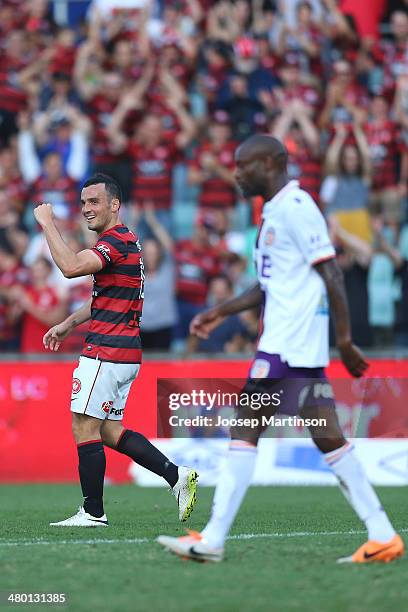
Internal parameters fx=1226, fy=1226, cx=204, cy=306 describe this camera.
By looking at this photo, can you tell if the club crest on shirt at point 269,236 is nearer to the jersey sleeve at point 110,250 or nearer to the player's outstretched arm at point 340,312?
the player's outstretched arm at point 340,312

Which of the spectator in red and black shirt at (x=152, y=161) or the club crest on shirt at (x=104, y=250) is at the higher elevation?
the spectator in red and black shirt at (x=152, y=161)

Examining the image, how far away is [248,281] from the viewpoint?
595 inches

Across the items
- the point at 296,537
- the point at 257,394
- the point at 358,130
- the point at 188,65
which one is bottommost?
the point at 296,537

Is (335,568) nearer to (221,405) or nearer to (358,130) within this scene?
(221,405)

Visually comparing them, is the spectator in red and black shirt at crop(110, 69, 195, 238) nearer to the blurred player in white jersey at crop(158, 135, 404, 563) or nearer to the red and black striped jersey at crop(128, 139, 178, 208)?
the red and black striped jersey at crop(128, 139, 178, 208)

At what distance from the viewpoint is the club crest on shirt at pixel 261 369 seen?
20.5ft

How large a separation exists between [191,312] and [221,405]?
3.23 m

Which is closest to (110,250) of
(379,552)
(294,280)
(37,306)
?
(294,280)

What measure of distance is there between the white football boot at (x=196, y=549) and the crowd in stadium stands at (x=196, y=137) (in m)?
7.95

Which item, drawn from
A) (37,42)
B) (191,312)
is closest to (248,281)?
(191,312)

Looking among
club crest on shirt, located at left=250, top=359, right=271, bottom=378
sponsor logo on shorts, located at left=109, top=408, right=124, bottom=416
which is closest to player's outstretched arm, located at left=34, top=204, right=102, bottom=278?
sponsor logo on shorts, located at left=109, top=408, right=124, bottom=416

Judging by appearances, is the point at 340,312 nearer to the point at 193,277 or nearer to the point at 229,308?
the point at 229,308

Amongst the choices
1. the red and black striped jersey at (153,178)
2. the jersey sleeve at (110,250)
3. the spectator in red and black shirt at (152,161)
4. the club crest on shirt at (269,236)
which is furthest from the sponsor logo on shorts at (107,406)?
the red and black striped jersey at (153,178)

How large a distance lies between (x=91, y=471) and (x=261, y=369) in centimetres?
217
